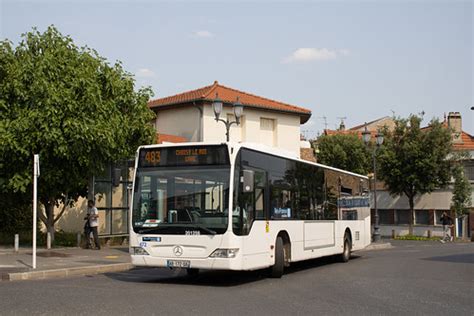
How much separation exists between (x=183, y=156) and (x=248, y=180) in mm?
1423

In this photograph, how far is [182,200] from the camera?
12.8 m

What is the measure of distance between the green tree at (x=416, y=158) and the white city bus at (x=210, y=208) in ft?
103

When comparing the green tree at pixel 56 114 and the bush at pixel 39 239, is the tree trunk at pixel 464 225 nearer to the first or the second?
the bush at pixel 39 239

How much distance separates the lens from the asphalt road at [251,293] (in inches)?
378

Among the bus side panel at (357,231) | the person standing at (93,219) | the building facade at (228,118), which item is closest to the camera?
the bus side panel at (357,231)

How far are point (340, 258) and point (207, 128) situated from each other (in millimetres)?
16911

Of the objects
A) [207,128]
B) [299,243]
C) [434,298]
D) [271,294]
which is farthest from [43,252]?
[207,128]

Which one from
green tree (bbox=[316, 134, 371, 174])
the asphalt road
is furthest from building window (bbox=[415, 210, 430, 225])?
the asphalt road

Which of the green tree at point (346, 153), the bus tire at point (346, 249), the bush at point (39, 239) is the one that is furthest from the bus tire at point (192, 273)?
the green tree at point (346, 153)

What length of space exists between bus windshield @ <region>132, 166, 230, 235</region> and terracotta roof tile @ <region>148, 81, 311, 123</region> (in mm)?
21696

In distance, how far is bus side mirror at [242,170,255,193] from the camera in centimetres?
1295

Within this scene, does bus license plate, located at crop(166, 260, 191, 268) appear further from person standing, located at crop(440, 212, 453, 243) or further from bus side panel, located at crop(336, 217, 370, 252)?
person standing, located at crop(440, 212, 453, 243)

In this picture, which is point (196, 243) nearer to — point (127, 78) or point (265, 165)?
point (265, 165)

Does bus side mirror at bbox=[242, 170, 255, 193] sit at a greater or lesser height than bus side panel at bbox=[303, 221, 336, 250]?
greater
